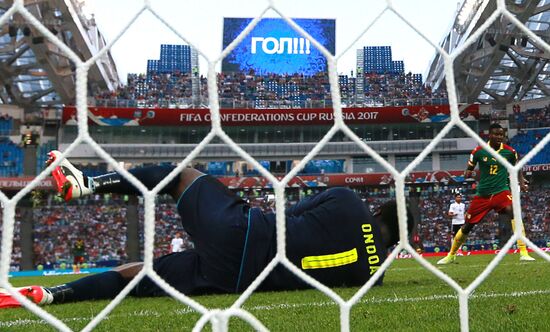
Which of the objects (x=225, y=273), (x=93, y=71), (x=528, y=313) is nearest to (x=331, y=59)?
(x=528, y=313)

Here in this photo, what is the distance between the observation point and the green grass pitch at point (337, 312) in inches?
74.9

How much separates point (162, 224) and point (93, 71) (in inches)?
345

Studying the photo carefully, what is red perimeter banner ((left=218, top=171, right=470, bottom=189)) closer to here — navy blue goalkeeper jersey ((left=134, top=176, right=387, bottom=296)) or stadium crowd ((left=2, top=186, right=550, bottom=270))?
stadium crowd ((left=2, top=186, right=550, bottom=270))

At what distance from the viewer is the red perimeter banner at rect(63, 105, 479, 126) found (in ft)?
77.3

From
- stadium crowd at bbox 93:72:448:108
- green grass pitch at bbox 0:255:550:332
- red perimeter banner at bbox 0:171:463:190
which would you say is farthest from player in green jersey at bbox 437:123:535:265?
stadium crowd at bbox 93:72:448:108

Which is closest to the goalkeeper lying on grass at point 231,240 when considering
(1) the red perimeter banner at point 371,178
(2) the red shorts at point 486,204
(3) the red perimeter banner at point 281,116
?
(2) the red shorts at point 486,204

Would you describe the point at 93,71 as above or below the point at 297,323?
above

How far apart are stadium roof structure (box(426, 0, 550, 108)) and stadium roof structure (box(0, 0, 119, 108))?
11.8 metres

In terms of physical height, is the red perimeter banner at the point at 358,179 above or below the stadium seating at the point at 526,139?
below

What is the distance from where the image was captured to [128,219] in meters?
18.4

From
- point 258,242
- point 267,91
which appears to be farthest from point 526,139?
point 258,242

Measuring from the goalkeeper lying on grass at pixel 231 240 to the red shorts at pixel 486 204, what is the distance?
9.95 ft

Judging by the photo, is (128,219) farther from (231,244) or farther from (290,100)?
(231,244)

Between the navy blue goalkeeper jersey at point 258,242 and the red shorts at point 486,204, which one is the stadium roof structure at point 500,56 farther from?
the navy blue goalkeeper jersey at point 258,242
